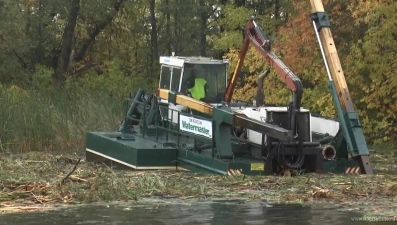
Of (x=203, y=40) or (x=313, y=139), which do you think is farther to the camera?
(x=203, y=40)

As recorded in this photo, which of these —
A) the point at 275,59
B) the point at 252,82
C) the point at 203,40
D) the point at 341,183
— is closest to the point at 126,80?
the point at 203,40

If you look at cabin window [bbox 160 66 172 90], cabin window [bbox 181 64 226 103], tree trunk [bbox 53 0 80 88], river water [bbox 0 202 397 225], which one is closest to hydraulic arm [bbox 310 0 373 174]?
cabin window [bbox 181 64 226 103]

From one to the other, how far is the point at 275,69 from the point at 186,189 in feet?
17.9

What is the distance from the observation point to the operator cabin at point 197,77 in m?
21.7

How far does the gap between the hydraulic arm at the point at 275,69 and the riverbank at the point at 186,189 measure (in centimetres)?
154

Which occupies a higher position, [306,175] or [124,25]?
[124,25]

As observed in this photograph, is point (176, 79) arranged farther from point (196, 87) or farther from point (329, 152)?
point (329, 152)

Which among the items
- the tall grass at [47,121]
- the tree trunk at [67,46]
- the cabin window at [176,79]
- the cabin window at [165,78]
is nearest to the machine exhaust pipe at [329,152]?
the cabin window at [176,79]

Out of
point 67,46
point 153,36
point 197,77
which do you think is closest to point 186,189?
point 197,77

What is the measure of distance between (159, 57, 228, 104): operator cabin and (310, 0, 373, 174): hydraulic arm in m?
3.17

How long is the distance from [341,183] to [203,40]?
28351mm

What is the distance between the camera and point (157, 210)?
A: 13406 millimetres

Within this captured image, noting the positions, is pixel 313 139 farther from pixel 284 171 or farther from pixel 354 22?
pixel 354 22

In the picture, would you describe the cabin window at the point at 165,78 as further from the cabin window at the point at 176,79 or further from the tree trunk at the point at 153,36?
the tree trunk at the point at 153,36
